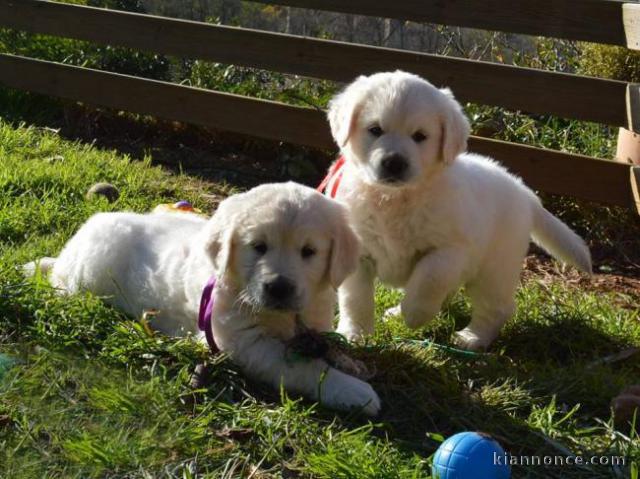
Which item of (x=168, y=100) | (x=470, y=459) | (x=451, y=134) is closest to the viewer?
(x=470, y=459)

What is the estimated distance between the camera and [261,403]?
3.37 m

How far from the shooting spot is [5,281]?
4.10m

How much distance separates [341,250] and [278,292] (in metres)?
0.36

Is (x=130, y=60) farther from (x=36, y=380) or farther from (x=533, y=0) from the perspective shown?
(x=36, y=380)

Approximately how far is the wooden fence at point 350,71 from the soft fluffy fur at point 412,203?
180cm

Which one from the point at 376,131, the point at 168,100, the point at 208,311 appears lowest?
the point at 168,100

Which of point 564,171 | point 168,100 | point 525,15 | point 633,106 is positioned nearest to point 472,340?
point 564,171

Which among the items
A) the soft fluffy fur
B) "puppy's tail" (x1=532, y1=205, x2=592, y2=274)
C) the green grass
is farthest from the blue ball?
"puppy's tail" (x1=532, y1=205, x2=592, y2=274)

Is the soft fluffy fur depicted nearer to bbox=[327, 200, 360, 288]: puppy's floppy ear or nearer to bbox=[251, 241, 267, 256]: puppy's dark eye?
bbox=[327, 200, 360, 288]: puppy's floppy ear

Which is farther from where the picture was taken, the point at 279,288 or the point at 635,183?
the point at 635,183

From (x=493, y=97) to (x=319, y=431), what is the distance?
12.4 ft

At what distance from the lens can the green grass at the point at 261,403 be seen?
2969 millimetres

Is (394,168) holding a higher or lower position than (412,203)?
higher

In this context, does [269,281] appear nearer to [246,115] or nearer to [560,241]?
[560,241]
